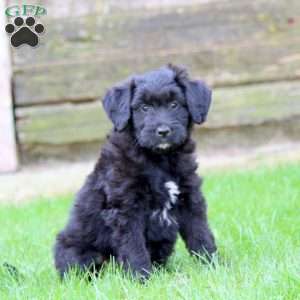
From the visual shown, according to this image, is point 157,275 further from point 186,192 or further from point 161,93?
point 161,93

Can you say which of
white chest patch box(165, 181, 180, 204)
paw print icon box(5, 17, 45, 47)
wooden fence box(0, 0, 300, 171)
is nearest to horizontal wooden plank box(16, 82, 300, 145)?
wooden fence box(0, 0, 300, 171)

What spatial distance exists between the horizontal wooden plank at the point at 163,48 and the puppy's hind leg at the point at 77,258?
3.81 meters

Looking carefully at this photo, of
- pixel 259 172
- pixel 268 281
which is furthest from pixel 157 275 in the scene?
pixel 259 172

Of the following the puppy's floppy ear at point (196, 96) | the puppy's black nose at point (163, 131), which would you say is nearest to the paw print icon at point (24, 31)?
the puppy's floppy ear at point (196, 96)

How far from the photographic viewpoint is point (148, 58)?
8656mm

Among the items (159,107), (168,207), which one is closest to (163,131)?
(159,107)

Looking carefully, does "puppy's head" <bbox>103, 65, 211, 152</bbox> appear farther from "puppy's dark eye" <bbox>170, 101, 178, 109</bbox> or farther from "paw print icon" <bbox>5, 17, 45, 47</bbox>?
"paw print icon" <bbox>5, 17, 45, 47</bbox>

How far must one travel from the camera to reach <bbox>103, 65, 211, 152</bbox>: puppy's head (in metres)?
4.83

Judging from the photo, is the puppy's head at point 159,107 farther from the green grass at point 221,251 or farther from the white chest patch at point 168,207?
the green grass at point 221,251

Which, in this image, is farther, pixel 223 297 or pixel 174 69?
pixel 174 69

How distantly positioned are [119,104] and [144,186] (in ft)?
1.78

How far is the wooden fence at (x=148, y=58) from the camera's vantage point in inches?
339

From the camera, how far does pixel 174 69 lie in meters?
5.14

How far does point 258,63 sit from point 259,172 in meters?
1.56
